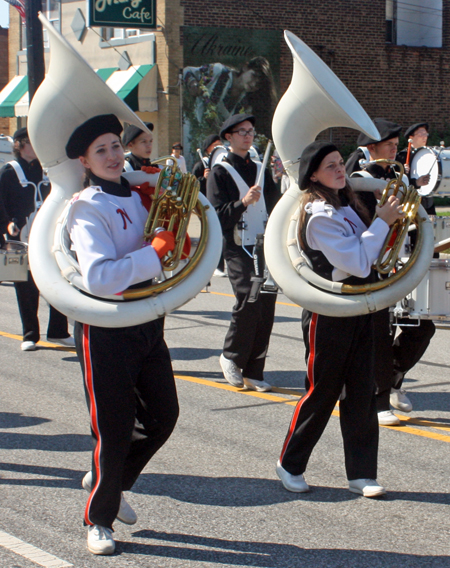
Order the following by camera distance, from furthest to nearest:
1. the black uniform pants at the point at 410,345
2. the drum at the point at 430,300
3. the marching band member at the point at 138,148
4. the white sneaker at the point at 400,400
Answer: the marching band member at the point at 138,148 → the white sneaker at the point at 400,400 → the black uniform pants at the point at 410,345 → the drum at the point at 430,300

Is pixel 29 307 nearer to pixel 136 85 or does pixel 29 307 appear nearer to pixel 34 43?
pixel 34 43

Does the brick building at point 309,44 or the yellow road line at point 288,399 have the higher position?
Result: the brick building at point 309,44

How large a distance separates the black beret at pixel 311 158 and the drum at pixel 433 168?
5.21m

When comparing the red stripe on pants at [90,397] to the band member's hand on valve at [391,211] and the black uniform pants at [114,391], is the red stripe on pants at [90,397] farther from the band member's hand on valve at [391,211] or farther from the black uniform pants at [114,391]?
the band member's hand on valve at [391,211]

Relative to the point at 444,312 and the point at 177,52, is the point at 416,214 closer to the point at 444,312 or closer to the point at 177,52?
the point at 444,312

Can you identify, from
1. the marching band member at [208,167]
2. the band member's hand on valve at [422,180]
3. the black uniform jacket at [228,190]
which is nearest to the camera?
the black uniform jacket at [228,190]

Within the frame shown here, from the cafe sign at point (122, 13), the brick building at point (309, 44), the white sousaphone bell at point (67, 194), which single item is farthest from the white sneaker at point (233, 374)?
the brick building at point (309, 44)

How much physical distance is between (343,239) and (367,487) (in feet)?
4.28

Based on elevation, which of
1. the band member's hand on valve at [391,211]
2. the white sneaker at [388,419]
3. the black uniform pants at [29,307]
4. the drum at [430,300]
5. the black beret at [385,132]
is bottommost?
the white sneaker at [388,419]

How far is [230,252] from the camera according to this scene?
666cm

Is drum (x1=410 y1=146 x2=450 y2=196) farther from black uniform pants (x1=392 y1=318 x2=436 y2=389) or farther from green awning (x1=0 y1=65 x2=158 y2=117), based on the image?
green awning (x1=0 y1=65 x2=158 y2=117)

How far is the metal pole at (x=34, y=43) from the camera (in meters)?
14.1

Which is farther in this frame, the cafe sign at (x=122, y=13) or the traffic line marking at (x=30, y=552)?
the cafe sign at (x=122, y=13)

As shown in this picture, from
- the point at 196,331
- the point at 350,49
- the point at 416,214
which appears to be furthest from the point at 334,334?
Answer: the point at 350,49
